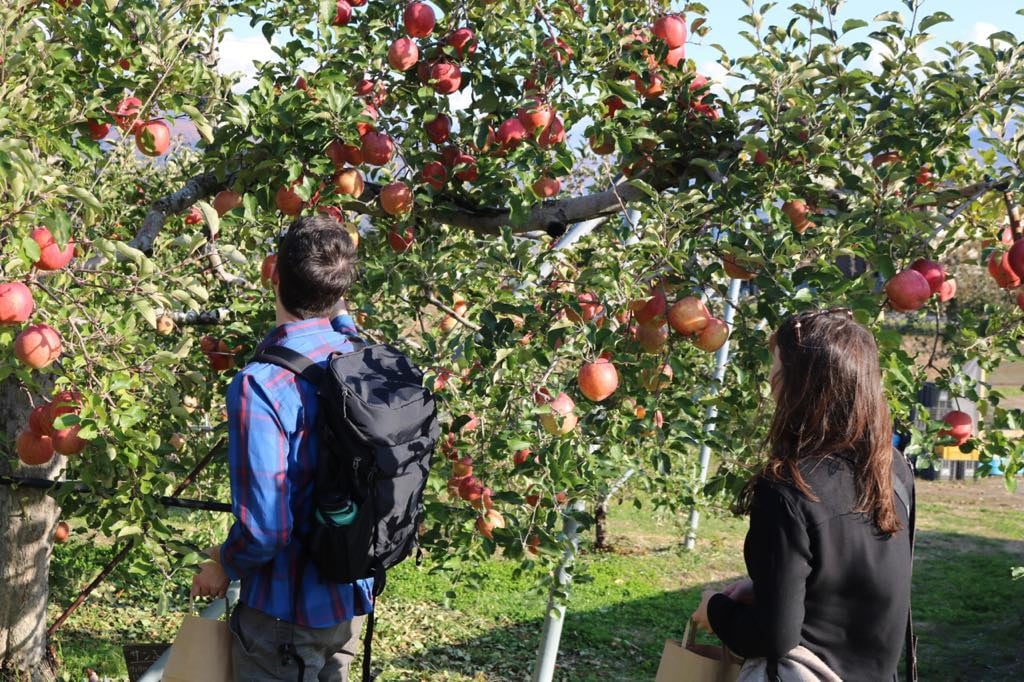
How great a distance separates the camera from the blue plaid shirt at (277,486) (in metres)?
1.68

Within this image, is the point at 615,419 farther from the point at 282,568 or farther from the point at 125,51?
the point at 125,51

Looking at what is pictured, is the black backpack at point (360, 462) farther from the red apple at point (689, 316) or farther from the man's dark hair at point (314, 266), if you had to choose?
the red apple at point (689, 316)

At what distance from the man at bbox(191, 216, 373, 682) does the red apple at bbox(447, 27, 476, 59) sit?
1.19 metres

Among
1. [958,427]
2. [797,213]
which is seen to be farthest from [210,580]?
[958,427]


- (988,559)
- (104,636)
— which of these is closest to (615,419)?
(104,636)

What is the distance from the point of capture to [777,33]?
8.07ft

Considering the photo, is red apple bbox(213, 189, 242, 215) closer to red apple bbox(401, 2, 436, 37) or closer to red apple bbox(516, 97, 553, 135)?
red apple bbox(401, 2, 436, 37)

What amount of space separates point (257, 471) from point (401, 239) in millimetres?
1418

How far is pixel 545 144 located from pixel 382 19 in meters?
0.61

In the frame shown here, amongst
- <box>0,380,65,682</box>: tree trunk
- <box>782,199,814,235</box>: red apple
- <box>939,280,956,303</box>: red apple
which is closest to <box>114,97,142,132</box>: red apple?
<box>0,380,65,682</box>: tree trunk

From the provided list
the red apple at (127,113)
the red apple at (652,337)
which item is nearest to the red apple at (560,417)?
the red apple at (652,337)

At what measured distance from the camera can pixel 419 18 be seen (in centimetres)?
279

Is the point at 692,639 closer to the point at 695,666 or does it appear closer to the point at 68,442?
the point at 695,666

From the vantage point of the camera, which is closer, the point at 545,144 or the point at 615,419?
the point at 615,419
